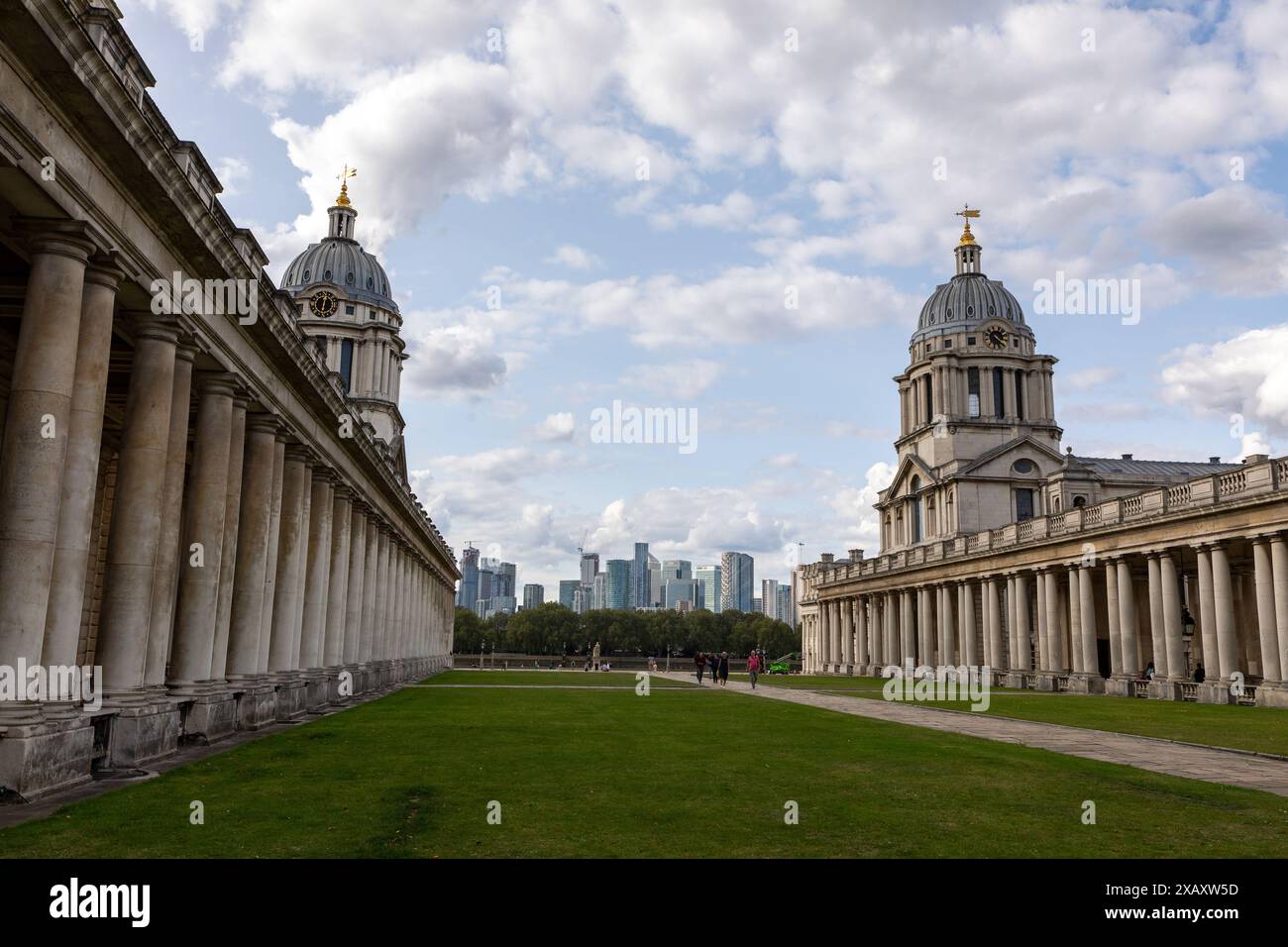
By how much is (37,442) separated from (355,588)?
3059 cm

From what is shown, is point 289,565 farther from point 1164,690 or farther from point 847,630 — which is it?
point 847,630

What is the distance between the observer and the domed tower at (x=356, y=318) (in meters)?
97.8

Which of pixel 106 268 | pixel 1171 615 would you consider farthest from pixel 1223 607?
pixel 106 268

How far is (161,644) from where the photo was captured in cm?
2022

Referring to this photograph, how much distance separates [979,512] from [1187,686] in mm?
46025

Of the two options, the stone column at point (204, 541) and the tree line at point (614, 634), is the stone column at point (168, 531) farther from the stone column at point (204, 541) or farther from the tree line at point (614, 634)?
the tree line at point (614, 634)

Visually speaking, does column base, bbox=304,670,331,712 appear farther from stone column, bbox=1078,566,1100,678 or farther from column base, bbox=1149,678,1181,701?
stone column, bbox=1078,566,1100,678

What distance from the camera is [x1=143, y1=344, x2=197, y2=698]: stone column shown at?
2008 centimetres

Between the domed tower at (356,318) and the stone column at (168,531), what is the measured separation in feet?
248

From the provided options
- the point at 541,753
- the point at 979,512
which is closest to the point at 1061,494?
the point at 979,512

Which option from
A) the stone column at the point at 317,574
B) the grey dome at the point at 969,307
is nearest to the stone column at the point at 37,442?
the stone column at the point at 317,574

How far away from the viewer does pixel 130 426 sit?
19266 mm

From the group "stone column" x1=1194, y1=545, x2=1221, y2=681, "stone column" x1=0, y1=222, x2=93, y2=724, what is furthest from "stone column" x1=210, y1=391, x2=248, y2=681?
"stone column" x1=1194, y1=545, x2=1221, y2=681
